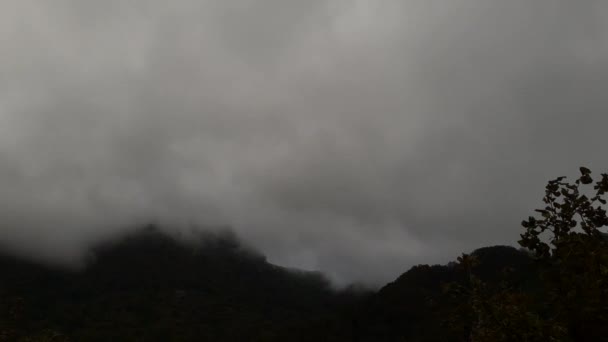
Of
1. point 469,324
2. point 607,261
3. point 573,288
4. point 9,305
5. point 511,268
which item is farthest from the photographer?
point 9,305

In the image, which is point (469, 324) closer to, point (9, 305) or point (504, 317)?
point (504, 317)

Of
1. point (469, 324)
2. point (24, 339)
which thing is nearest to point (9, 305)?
point (24, 339)

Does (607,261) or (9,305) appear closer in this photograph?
(607,261)

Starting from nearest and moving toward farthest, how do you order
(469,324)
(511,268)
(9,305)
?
(511,268) < (469,324) < (9,305)

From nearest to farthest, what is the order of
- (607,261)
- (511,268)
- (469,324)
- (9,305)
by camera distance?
(607,261)
(511,268)
(469,324)
(9,305)

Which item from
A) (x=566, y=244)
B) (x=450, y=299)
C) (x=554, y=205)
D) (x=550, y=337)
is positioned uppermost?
(x=554, y=205)

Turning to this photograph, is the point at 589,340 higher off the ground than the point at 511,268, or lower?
lower

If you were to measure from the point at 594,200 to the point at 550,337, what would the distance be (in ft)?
9.51

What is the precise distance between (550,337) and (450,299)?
209 centimetres

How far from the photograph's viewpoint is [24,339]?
41688mm

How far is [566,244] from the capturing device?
1027 cm

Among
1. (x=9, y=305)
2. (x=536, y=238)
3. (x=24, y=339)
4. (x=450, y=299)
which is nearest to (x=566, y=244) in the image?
(x=536, y=238)

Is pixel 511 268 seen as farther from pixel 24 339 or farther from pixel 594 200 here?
pixel 24 339

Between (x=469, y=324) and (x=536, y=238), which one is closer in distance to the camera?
(x=536, y=238)
